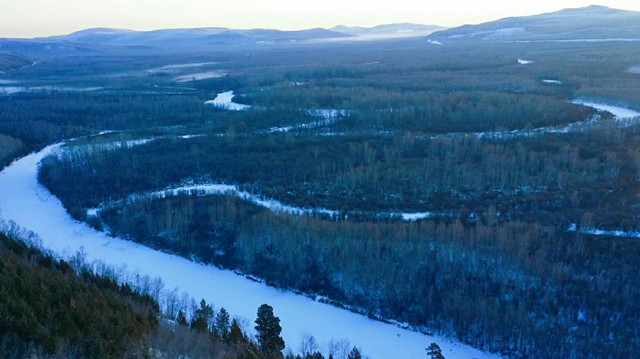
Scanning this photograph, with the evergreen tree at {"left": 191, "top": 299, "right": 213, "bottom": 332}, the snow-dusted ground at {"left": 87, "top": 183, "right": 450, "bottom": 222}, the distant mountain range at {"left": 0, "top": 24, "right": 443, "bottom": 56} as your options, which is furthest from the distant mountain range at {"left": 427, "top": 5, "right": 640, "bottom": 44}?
the evergreen tree at {"left": 191, "top": 299, "right": 213, "bottom": 332}

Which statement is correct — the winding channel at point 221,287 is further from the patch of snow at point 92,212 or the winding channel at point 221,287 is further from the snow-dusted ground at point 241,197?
the snow-dusted ground at point 241,197

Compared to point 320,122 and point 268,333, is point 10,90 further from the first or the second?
point 268,333

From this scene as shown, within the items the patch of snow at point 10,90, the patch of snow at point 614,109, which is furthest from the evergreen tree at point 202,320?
the patch of snow at point 10,90

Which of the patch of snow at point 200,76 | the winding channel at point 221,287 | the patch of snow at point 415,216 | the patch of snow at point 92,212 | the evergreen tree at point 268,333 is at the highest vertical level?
the patch of snow at point 200,76

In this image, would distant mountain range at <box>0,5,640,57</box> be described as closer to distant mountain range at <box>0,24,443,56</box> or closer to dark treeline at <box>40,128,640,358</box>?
distant mountain range at <box>0,24,443,56</box>

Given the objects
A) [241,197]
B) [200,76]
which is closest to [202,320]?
[241,197]

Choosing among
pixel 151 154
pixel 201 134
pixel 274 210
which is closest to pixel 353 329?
pixel 274 210
